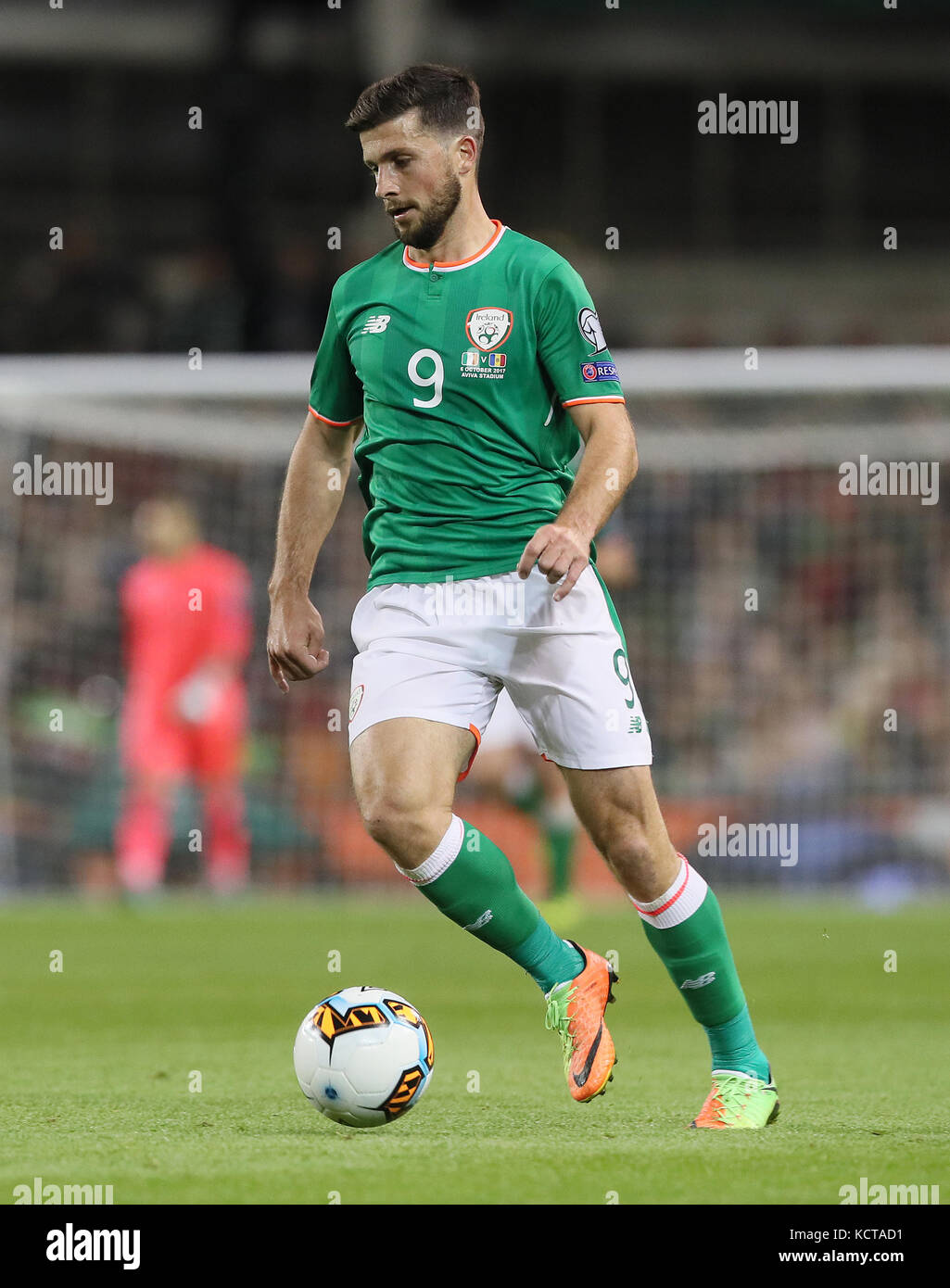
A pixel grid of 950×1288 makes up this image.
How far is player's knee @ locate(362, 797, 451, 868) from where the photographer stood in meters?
4.32

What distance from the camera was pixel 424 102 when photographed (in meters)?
4.47

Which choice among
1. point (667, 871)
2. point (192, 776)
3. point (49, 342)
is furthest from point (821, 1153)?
point (49, 342)

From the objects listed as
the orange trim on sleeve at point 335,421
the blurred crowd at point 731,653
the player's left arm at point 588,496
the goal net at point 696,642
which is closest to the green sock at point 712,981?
the player's left arm at point 588,496

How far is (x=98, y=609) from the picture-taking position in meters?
13.0

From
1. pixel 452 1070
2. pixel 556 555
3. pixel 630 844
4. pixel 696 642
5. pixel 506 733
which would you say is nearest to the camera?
pixel 556 555

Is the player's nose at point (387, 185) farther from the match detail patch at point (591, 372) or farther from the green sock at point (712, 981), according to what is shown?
the green sock at point (712, 981)

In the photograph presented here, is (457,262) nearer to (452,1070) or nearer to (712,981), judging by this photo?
(712,981)

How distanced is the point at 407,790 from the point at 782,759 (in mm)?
8839

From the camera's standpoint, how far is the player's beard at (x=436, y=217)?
4535 millimetres

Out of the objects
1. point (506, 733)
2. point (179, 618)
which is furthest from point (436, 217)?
point (179, 618)

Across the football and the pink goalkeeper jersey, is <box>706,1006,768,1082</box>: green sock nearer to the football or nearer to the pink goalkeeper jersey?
the football

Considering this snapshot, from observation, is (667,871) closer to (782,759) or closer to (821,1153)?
(821,1153)

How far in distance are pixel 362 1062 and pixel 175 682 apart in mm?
7207

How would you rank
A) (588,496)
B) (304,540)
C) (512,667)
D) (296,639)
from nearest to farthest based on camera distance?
(588,496) → (512,667) → (296,639) → (304,540)
